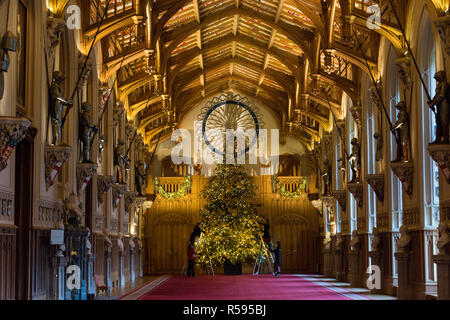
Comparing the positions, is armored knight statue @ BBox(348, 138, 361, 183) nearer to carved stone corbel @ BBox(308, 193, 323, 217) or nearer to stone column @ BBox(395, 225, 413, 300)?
stone column @ BBox(395, 225, 413, 300)

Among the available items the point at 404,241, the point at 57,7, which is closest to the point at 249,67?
the point at 404,241

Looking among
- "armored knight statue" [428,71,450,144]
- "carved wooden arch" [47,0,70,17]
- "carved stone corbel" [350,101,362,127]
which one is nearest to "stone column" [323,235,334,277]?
"carved stone corbel" [350,101,362,127]

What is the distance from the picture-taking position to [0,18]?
31.6 feet

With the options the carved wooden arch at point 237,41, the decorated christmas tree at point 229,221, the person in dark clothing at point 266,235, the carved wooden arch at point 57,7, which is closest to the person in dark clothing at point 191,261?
the decorated christmas tree at point 229,221

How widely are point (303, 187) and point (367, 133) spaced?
10951mm

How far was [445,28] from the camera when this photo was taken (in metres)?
10.9

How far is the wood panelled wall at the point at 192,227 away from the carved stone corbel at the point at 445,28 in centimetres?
1930

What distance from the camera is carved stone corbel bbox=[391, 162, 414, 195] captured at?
46.7 ft

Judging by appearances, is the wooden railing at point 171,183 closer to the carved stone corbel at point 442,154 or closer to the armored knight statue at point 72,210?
the armored knight statue at point 72,210

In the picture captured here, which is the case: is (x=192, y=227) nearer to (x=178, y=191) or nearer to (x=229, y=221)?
(x=178, y=191)

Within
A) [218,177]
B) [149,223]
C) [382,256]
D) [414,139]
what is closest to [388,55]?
[414,139]

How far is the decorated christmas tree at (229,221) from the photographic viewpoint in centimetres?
2689

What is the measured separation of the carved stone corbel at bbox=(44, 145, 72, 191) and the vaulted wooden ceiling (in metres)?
2.78

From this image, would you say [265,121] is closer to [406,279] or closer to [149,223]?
[149,223]
